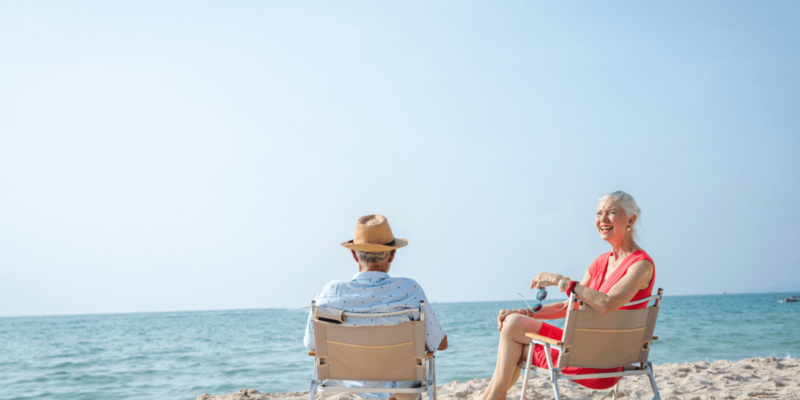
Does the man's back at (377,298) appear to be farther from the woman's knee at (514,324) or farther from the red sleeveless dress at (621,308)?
the red sleeveless dress at (621,308)

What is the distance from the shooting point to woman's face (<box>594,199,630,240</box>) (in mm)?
3174

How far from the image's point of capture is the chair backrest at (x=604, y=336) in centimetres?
279

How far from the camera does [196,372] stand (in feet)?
32.0

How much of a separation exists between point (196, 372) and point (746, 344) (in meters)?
11.4

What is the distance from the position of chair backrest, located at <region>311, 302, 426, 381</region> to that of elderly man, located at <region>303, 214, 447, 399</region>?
5 cm

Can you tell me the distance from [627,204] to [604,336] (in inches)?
30.9

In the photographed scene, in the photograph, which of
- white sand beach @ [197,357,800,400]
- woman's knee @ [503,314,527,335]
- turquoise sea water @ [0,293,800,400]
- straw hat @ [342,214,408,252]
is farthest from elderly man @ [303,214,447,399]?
turquoise sea water @ [0,293,800,400]

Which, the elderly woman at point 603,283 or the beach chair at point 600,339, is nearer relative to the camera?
the beach chair at point 600,339

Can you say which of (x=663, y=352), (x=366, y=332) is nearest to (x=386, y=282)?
(x=366, y=332)

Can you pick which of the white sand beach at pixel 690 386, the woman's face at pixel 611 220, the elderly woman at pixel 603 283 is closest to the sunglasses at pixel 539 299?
the elderly woman at pixel 603 283

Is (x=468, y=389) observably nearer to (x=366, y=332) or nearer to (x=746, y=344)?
(x=366, y=332)

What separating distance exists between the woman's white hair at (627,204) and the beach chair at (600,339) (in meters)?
0.48

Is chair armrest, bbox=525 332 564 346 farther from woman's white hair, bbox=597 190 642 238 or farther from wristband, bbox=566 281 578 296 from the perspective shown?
woman's white hair, bbox=597 190 642 238

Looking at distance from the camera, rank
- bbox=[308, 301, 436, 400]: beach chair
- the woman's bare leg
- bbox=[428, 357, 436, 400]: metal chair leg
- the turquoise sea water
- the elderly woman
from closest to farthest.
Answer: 1. bbox=[308, 301, 436, 400]: beach chair
2. bbox=[428, 357, 436, 400]: metal chair leg
3. the elderly woman
4. the woman's bare leg
5. the turquoise sea water
